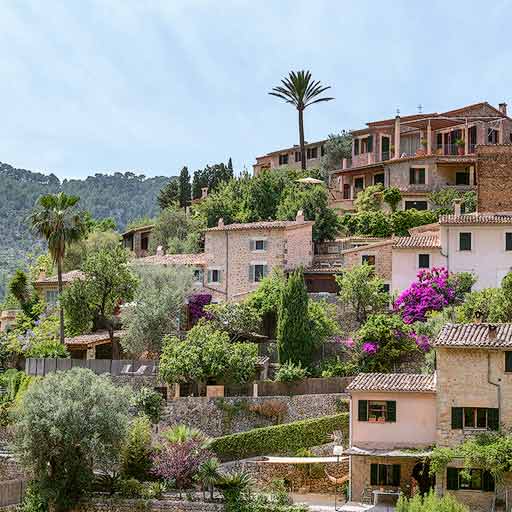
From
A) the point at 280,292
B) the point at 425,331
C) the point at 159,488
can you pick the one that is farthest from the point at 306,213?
the point at 159,488

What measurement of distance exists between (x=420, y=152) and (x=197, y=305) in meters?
27.2

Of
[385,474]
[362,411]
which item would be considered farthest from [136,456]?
[385,474]

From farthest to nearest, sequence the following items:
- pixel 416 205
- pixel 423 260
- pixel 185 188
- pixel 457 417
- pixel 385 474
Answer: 1. pixel 185 188
2. pixel 416 205
3. pixel 423 260
4. pixel 385 474
5. pixel 457 417

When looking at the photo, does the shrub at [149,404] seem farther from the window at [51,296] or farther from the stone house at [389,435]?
the window at [51,296]

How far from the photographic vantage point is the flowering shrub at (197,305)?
68.2 m

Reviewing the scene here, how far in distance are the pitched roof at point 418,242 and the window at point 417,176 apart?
18.2 m

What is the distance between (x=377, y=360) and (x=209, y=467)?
13348 millimetres

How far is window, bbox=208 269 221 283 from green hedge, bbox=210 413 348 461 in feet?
69.3

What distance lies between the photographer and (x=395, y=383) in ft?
151

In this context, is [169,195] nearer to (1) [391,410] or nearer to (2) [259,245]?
(2) [259,245]

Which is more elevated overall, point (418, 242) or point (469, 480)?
point (418, 242)

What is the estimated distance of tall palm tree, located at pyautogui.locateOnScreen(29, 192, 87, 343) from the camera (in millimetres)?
66812

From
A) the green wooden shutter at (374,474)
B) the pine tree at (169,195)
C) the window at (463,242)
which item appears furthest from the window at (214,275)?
the pine tree at (169,195)

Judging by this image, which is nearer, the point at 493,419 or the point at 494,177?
the point at 493,419
